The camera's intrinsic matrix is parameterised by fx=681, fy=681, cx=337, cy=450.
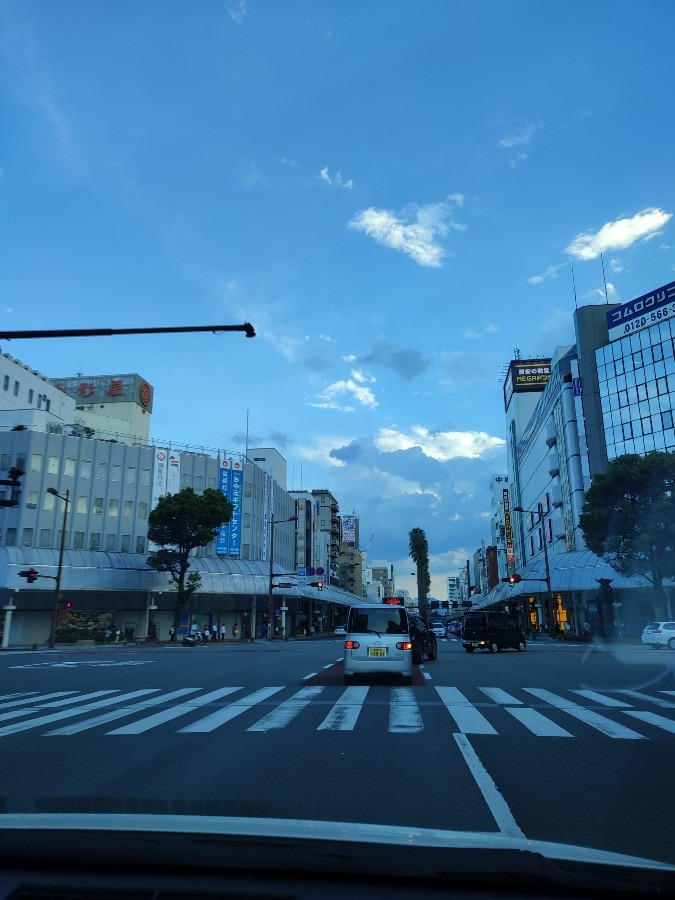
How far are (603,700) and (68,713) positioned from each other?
10.6 m

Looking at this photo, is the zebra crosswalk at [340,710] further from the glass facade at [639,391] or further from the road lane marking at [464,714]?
the glass facade at [639,391]

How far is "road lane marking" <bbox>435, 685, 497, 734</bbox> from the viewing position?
10.3m

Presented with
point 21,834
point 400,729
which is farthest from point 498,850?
point 400,729

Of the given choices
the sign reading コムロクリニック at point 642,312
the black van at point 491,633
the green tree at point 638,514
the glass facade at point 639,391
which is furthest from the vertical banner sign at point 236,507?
the sign reading コムロクリニック at point 642,312

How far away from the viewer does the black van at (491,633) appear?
34000 millimetres

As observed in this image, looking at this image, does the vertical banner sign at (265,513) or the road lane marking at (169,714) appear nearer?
the road lane marking at (169,714)

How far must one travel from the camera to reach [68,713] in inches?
503

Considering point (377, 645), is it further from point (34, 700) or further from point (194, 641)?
point (194, 641)

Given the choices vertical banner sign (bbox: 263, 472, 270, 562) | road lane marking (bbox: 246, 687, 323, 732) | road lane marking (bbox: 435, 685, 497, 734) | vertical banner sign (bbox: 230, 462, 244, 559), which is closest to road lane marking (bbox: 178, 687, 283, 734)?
road lane marking (bbox: 246, 687, 323, 732)

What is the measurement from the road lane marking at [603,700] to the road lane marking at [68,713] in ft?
32.3

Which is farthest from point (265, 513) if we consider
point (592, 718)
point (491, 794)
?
point (491, 794)

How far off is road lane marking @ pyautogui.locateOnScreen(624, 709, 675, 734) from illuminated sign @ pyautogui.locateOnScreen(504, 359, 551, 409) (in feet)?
Answer: 337

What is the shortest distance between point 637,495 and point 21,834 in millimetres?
43402

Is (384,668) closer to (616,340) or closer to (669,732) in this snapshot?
(669,732)
